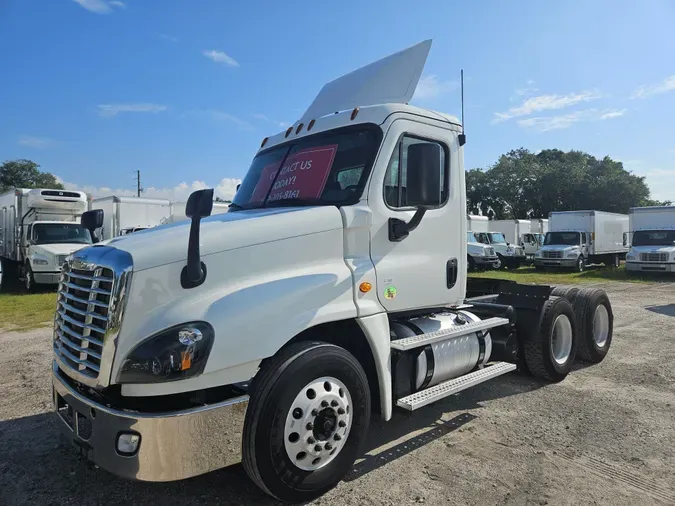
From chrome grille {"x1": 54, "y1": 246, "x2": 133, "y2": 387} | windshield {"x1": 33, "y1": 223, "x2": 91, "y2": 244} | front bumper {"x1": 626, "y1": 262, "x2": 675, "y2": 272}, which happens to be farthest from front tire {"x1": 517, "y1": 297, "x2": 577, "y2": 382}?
front bumper {"x1": 626, "y1": 262, "x2": 675, "y2": 272}

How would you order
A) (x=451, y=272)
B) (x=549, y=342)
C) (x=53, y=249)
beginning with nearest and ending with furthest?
(x=451, y=272) < (x=549, y=342) < (x=53, y=249)

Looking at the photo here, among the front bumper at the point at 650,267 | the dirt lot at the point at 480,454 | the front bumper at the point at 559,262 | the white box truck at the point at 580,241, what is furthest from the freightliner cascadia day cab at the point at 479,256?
the dirt lot at the point at 480,454

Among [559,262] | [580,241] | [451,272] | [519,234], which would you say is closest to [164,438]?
[451,272]

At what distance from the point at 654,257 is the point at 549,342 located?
20.7 metres

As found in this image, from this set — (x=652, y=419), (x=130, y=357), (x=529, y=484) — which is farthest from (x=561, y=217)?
(x=130, y=357)

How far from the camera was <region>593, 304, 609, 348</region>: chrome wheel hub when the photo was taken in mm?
7171

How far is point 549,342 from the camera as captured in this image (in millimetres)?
5887

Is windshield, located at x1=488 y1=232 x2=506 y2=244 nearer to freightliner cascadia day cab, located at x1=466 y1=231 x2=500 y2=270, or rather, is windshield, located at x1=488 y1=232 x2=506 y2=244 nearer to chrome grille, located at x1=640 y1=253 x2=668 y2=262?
freightliner cascadia day cab, located at x1=466 y1=231 x2=500 y2=270

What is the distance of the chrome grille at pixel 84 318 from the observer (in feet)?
9.75

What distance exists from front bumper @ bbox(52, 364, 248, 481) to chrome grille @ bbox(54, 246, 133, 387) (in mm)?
229

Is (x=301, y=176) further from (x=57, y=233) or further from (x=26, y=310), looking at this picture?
(x=57, y=233)

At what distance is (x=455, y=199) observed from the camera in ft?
15.4

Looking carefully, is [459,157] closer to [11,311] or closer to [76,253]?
[76,253]

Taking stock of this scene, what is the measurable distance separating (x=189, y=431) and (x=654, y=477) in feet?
11.4
